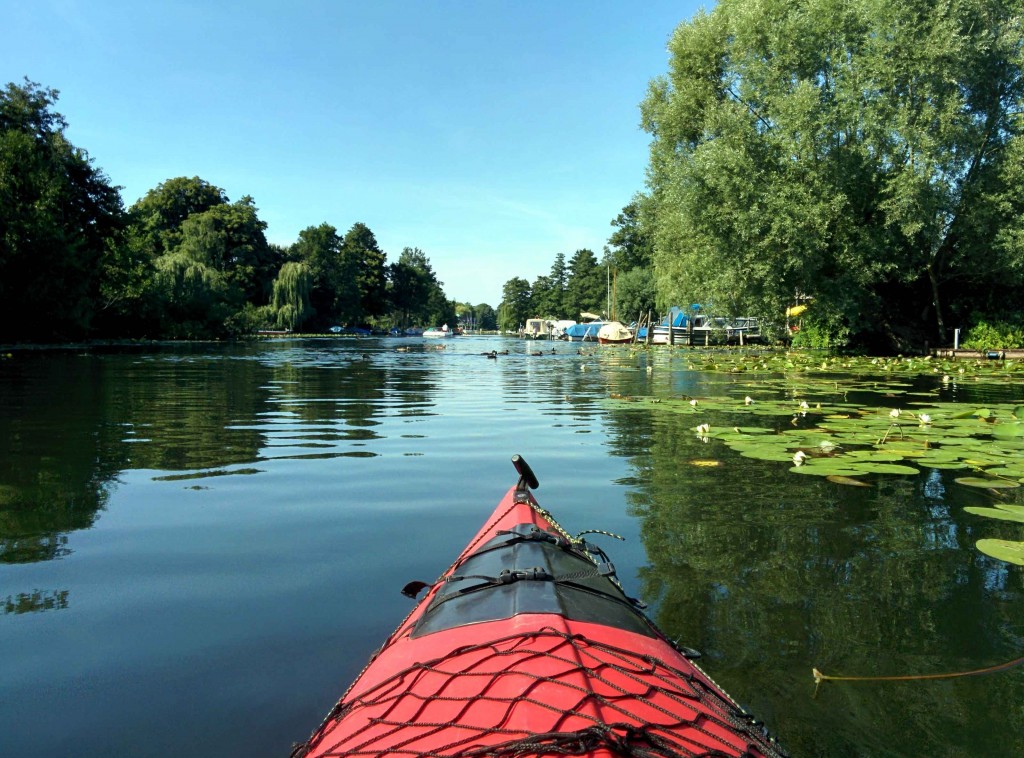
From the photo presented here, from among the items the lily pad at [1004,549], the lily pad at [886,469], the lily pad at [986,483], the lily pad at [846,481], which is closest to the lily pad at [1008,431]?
the lily pad at [986,483]

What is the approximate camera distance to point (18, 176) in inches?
1113

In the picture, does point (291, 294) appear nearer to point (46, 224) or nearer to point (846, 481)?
point (46, 224)

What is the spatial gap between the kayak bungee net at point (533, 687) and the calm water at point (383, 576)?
2.31 feet

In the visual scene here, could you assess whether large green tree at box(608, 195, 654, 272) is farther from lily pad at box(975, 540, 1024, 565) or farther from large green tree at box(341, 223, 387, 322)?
lily pad at box(975, 540, 1024, 565)

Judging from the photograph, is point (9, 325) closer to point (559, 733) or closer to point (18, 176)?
point (18, 176)

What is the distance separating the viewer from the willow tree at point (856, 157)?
18.6 meters

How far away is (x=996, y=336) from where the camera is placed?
2109 centimetres

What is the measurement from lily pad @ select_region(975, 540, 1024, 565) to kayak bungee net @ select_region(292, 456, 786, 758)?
269 centimetres

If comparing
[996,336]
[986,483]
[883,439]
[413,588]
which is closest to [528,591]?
[413,588]

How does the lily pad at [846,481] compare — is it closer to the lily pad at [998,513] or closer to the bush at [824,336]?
the lily pad at [998,513]

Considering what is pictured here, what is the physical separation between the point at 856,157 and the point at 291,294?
5128 cm

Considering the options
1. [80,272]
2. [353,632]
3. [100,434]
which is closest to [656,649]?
[353,632]

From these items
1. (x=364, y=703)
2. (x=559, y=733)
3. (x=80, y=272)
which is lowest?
(x=364, y=703)

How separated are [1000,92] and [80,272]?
35.3 m
